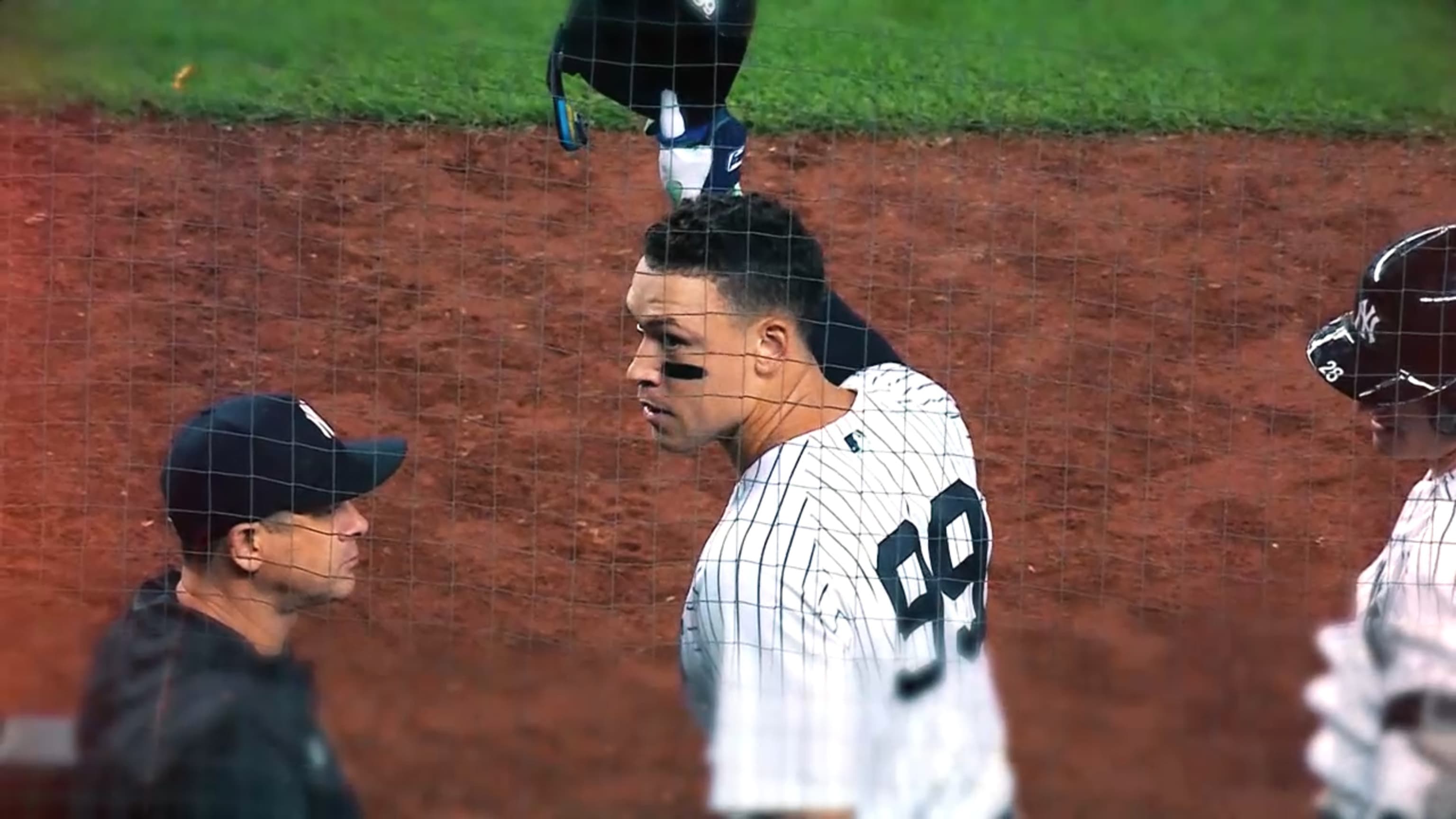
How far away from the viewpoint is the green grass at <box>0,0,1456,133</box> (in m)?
7.09

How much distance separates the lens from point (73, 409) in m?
5.37

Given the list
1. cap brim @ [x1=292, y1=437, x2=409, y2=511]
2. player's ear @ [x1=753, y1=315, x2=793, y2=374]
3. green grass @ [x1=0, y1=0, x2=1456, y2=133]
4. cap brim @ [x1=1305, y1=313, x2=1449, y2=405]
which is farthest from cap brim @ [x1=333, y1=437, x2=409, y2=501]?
green grass @ [x1=0, y1=0, x2=1456, y2=133]

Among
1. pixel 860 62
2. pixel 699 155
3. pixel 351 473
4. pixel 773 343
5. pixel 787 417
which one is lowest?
pixel 351 473

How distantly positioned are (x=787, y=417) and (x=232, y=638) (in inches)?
38.8

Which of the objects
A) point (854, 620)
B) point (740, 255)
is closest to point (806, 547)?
point (854, 620)

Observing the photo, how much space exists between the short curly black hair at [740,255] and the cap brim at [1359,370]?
37.1 inches

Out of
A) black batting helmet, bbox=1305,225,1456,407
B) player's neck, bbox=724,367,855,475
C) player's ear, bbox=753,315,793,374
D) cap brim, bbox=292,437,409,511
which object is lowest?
cap brim, bbox=292,437,409,511

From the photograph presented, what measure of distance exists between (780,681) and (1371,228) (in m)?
4.81

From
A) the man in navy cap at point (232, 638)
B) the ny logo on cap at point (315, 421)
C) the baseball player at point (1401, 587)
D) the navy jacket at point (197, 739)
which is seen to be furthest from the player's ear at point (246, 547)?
the baseball player at point (1401, 587)

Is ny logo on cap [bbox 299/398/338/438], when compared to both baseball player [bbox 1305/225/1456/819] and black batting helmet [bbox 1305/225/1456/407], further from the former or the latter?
black batting helmet [bbox 1305/225/1456/407]

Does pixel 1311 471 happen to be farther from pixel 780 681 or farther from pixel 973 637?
pixel 780 681

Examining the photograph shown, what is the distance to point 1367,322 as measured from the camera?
296 cm

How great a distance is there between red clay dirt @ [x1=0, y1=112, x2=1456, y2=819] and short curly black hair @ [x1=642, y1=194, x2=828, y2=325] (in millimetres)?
1155

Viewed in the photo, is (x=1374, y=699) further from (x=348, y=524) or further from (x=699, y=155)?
(x=699, y=155)
